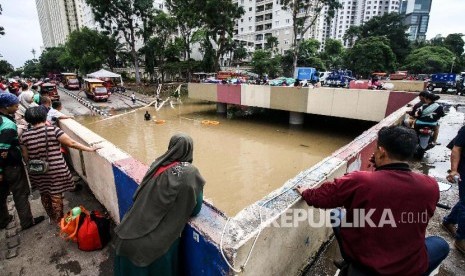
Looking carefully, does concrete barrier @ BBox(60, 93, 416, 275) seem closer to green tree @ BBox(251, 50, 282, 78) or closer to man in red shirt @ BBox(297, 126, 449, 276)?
man in red shirt @ BBox(297, 126, 449, 276)

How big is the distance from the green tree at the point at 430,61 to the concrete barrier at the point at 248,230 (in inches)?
2030

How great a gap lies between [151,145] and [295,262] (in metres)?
11.6

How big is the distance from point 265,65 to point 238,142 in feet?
99.7

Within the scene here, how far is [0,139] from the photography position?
297cm

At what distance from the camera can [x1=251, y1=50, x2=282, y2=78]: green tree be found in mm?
41094

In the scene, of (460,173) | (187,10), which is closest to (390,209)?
(460,173)

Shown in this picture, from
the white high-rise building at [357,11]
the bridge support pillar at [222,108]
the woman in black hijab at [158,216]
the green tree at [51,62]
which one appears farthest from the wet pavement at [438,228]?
the white high-rise building at [357,11]

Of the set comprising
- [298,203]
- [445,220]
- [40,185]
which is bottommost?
[445,220]

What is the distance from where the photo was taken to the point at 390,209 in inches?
57.6

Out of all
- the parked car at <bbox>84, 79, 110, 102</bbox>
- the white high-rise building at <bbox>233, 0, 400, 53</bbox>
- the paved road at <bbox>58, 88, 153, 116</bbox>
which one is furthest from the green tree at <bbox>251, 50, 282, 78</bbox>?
the parked car at <bbox>84, 79, 110, 102</bbox>

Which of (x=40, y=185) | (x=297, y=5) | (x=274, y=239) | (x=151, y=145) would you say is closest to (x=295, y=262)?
(x=274, y=239)

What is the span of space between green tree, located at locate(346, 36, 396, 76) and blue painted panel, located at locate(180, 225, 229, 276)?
1799 inches

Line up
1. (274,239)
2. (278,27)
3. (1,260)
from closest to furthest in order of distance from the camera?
(274,239), (1,260), (278,27)

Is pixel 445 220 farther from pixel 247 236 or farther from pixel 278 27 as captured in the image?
pixel 278 27
